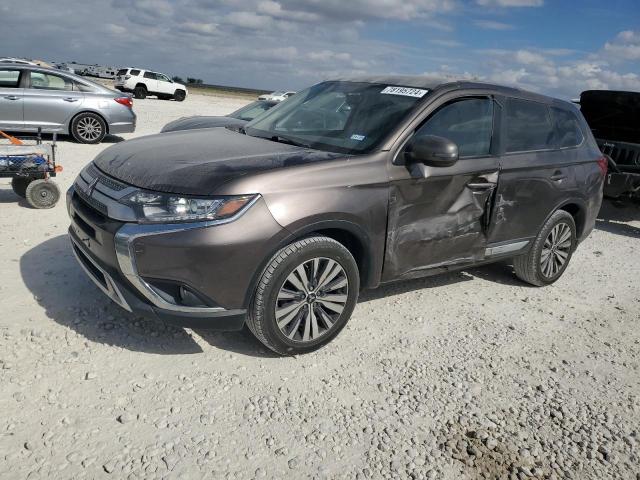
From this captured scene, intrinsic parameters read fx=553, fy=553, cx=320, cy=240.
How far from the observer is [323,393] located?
3.23 metres

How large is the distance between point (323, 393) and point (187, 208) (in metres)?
1.32

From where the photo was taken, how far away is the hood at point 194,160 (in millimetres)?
3133

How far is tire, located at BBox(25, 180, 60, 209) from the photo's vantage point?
20.3 feet

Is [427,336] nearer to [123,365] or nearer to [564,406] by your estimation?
[564,406]

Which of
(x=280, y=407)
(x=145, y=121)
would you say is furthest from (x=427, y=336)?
(x=145, y=121)

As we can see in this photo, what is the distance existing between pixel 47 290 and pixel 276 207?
213 cm

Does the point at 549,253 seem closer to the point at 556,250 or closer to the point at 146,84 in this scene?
the point at 556,250

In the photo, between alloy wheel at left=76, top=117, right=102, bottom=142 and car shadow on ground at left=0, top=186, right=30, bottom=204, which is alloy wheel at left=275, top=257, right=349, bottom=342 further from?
alloy wheel at left=76, top=117, right=102, bottom=142

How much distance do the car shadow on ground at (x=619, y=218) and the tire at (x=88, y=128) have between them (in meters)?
9.69

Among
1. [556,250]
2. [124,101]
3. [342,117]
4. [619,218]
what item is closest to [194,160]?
[342,117]

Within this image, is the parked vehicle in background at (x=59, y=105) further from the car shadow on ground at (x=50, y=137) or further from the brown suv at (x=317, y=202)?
the brown suv at (x=317, y=202)

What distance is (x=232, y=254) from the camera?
10.0ft

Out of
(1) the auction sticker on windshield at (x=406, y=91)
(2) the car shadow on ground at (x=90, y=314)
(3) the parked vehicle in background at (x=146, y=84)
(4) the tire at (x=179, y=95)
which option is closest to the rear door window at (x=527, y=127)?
(1) the auction sticker on windshield at (x=406, y=91)

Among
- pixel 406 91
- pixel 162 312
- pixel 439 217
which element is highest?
pixel 406 91
